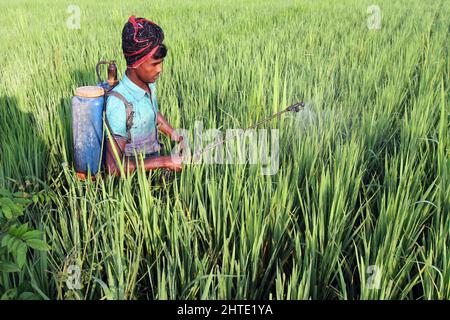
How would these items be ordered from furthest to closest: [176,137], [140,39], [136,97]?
[176,137] → [136,97] → [140,39]

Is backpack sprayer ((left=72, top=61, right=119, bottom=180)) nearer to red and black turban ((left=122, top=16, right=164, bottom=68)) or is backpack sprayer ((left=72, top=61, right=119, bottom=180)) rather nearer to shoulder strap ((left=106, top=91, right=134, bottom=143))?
shoulder strap ((left=106, top=91, right=134, bottom=143))

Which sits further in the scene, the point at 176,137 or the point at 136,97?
the point at 176,137

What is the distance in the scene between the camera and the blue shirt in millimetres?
1405

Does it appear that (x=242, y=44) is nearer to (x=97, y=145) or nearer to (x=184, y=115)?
(x=184, y=115)

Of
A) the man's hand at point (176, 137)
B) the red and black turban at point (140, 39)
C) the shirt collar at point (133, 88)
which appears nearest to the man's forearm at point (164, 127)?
the man's hand at point (176, 137)

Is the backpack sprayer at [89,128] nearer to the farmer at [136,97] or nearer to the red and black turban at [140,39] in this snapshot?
the farmer at [136,97]

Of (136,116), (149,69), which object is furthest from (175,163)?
(149,69)

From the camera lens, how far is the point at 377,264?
1.01 metres

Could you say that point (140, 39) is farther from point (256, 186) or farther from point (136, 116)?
point (256, 186)

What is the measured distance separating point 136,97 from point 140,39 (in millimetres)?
204

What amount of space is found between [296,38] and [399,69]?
4.68ft

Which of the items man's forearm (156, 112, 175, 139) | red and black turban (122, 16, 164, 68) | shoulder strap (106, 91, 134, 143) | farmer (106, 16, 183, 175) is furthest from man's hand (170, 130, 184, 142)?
red and black turban (122, 16, 164, 68)

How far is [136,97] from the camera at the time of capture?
1466 millimetres
